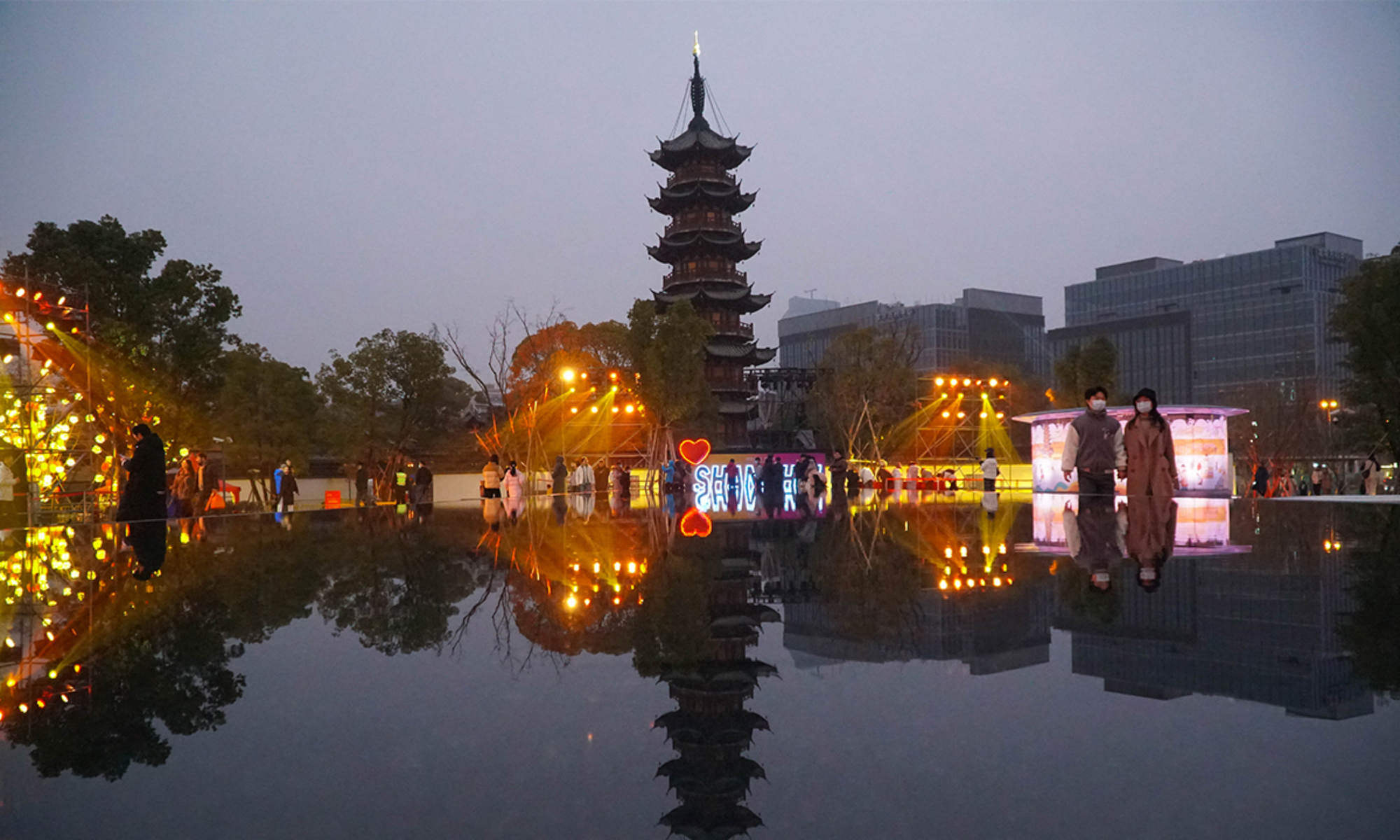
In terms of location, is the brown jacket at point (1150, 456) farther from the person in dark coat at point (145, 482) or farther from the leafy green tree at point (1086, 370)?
the leafy green tree at point (1086, 370)

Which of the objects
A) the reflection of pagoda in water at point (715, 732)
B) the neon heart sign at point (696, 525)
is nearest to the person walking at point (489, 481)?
the neon heart sign at point (696, 525)

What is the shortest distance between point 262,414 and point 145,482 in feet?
87.4

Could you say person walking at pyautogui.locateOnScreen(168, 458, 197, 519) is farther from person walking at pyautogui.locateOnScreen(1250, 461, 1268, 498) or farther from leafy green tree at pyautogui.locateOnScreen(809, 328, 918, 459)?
leafy green tree at pyautogui.locateOnScreen(809, 328, 918, 459)

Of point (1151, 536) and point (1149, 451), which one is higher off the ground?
point (1149, 451)

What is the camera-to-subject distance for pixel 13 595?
558 cm

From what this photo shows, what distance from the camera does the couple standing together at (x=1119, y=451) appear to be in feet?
28.8

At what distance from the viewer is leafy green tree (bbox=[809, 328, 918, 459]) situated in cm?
4259

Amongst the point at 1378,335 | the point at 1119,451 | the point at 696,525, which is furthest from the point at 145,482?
the point at 1378,335

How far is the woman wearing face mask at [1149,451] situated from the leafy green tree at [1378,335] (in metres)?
24.2

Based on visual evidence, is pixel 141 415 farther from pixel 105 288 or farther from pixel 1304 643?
pixel 1304 643

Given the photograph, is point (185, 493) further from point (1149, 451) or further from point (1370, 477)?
point (1370, 477)

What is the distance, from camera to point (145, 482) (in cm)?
1061

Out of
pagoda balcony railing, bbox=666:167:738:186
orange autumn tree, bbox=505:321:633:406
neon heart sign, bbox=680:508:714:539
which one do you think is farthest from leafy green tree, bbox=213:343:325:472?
neon heart sign, bbox=680:508:714:539

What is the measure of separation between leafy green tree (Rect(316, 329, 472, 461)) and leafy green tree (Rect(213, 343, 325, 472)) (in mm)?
1794
